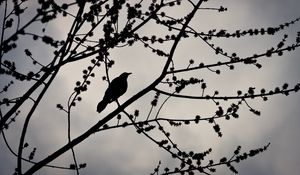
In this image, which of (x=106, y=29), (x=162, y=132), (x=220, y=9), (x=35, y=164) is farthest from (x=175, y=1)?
(x=35, y=164)

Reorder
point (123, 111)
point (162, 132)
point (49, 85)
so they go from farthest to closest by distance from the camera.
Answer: point (162, 132) → point (123, 111) → point (49, 85)

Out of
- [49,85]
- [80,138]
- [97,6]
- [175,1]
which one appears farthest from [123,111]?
[175,1]

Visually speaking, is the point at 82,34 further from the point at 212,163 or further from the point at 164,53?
the point at 212,163

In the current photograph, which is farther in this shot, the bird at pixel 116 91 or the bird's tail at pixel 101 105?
the bird's tail at pixel 101 105

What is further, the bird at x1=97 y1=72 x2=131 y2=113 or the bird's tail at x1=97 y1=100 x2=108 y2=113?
the bird's tail at x1=97 y1=100 x2=108 y2=113

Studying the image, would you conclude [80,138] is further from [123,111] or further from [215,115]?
[215,115]

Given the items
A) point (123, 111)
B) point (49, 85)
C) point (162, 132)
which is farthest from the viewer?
point (162, 132)

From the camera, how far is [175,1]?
208 inches

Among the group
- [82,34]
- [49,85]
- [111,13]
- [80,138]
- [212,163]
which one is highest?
[111,13]

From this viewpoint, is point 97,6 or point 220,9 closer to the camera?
point 97,6

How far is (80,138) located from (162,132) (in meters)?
1.09

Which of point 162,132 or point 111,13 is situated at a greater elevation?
point 111,13

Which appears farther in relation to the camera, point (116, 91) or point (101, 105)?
point (101, 105)

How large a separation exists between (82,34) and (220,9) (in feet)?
6.48
